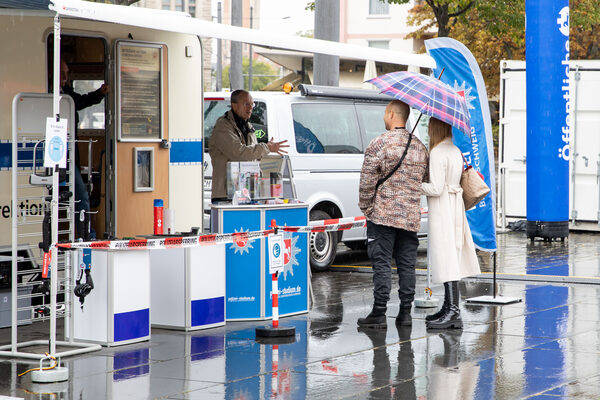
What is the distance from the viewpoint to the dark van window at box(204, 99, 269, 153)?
12320 millimetres

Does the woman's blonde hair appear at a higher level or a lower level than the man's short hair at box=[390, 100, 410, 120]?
lower

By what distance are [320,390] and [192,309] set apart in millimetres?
2388

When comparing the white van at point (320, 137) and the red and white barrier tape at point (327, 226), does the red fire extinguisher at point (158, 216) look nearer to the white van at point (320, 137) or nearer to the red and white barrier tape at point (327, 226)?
the red and white barrier tape at point (327, 226)

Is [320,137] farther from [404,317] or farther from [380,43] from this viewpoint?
[380,43]

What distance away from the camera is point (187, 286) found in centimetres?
850

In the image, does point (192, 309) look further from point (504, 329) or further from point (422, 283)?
point (422, 283)

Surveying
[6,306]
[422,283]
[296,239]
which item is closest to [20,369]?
[6,306]

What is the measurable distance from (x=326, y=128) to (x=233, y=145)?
120 inches

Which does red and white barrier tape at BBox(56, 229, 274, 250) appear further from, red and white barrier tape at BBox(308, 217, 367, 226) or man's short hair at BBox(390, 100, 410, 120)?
man's short hair at BBox(390, 100, 410, 120)

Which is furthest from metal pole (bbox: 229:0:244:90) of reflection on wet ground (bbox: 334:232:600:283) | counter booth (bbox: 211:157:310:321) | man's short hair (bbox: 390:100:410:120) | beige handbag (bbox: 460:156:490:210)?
beige handbag (bbox: 460:156:490:210)

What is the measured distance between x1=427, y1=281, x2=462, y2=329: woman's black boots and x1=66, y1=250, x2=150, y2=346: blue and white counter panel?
2482mm

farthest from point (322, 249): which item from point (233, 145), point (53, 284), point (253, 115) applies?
point (53, 284)

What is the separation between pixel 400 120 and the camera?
8.70m

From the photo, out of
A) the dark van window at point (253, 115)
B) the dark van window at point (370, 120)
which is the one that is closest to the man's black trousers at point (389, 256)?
the dark van window at point (253, 115)
